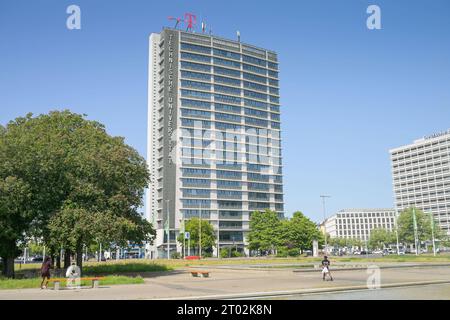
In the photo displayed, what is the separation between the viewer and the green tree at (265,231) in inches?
4195

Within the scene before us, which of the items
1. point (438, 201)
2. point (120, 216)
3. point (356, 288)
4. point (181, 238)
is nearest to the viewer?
point (356, 288)

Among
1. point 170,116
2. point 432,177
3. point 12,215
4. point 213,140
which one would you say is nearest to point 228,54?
point 170,116

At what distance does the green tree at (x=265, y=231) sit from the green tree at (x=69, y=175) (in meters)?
70.2

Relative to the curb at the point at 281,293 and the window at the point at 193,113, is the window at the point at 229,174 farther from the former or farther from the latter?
the curb at the point at 281,293

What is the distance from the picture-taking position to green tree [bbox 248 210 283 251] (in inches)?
4195

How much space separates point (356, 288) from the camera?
72.5 feet

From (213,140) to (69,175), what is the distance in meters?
104

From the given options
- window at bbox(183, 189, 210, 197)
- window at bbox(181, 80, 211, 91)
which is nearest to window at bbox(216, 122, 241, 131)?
window at bbox(181, 80, 211, 91)

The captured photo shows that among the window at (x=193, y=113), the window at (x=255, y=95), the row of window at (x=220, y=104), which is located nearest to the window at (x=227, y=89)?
the row of window at (x=220, y=104)

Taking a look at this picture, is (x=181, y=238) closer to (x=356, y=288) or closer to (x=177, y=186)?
(x=177, y=186)

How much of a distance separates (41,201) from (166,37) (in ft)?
376

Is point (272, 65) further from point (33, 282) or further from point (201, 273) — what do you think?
point (33, 282)

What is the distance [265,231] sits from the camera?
110 m

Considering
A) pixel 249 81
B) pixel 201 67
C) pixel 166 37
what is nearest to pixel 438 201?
pixel 249 81
